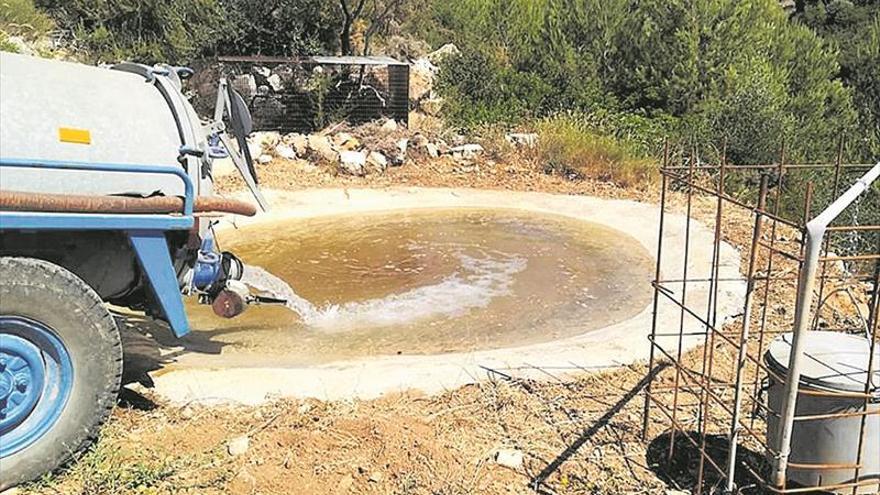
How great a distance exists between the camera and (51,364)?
3.64 meters

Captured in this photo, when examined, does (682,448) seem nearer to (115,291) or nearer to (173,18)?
(115,291)

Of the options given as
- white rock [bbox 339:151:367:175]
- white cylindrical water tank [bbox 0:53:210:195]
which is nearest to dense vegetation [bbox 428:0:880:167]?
white rock [bbox 339:151:367:175]

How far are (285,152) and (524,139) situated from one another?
376cm

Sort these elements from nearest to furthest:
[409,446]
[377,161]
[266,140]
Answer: [409,446]
[377,161]
[266,140]

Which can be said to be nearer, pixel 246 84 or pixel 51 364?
pixel 51 364

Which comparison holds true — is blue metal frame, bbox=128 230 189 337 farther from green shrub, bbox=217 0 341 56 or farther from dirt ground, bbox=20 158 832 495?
green shrub, bbox=217 0 341 56

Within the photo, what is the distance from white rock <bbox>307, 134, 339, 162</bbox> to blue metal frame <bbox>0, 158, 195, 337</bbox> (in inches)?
297

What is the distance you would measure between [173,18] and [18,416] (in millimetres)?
12907

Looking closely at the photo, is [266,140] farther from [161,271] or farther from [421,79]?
[161,271]

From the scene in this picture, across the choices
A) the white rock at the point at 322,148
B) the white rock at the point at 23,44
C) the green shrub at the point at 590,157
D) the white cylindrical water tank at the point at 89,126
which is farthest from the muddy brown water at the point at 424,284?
the white rock at the point at 23,44

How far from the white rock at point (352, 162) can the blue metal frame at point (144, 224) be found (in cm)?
731

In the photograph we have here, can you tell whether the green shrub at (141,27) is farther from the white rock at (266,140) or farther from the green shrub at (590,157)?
the green shrub at (590,157)

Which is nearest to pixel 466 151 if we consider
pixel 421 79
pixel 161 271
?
pixel 421 79

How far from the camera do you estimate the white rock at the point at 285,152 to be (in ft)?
38.4
